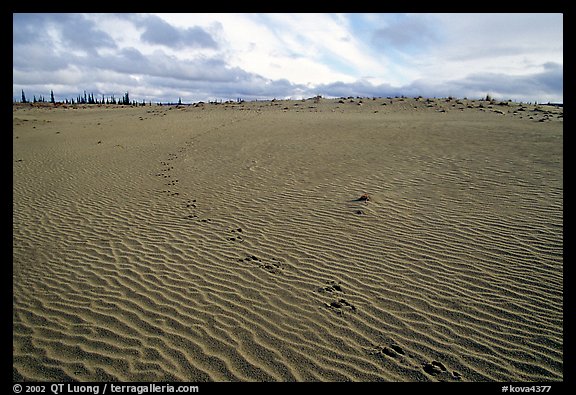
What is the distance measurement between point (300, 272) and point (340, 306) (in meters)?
1.08

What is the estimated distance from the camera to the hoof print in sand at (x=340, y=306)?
14.9 feet

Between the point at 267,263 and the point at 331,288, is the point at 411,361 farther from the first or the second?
the point at 267,263

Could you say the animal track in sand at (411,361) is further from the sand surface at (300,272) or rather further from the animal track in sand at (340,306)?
the animal track in sand at (340,306)

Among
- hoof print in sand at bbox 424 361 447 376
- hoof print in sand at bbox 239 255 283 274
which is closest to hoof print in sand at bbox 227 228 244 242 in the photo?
hoof print in sand at bbox 239 255 283 274

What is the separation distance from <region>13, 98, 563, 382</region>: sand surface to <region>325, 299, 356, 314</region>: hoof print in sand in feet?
0.08

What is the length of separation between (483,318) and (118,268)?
5399mm

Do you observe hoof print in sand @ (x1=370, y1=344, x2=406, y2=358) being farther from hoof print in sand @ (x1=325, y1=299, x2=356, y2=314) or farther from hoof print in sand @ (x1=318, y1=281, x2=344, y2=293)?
hoof print in sand @ (x1=318, y1=281, x2=344, y2=293)

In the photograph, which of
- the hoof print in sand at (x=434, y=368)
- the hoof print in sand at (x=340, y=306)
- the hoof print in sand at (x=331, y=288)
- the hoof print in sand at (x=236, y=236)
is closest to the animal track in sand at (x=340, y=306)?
the hoof print in sand at (x=340, y=306)

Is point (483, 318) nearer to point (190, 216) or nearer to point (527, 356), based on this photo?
point (527, 356)

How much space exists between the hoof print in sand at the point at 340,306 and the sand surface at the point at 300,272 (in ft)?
0.08

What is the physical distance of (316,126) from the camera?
20922 mm

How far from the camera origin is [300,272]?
18.2 feet

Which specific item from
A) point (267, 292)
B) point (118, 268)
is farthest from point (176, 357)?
point (118, 268)
